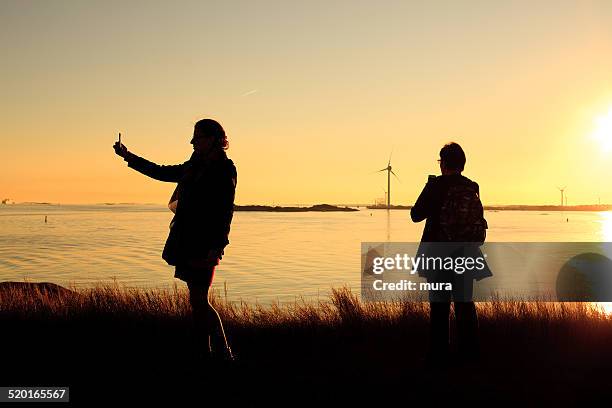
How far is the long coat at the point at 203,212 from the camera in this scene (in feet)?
20.6

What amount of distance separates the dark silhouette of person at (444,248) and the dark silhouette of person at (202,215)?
210cm

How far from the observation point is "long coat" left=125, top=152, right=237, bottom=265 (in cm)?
628

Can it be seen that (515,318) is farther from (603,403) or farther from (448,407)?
(448,407)

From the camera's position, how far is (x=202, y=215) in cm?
630

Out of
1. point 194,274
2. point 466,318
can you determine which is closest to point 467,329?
point 466,318

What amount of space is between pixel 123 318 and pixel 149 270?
24.5m

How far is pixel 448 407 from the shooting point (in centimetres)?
578

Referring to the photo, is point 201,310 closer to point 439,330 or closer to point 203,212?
point 203,212

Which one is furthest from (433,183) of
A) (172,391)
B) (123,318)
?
(123,318)

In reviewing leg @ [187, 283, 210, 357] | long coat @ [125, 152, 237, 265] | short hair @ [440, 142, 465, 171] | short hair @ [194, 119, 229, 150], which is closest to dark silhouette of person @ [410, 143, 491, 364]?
short hair @ [440, 142, 465, 171]

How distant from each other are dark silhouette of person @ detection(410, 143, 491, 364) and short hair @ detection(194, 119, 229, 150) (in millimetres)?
2198

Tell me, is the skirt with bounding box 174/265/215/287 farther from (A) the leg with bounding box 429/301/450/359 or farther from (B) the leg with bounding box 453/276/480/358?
(B) the leg with bounding box 453/276/480/358

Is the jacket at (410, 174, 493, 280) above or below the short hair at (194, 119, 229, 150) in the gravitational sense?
below

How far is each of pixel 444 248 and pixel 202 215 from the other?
2.56 m
